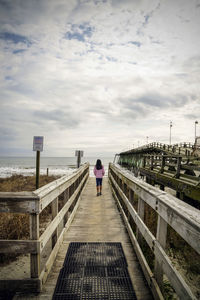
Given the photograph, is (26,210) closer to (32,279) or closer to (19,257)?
(32,279)

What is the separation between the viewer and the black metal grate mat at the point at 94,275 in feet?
7.86

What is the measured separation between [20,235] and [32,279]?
98.3 inches

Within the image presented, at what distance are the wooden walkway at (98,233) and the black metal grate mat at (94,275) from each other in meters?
0.10

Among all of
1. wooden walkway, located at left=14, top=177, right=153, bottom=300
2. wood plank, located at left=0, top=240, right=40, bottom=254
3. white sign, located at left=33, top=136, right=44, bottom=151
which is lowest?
wooden walkway, located at left=14, top=177, right=153, bottom=300

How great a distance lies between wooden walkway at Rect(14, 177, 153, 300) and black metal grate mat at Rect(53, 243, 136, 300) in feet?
0.33

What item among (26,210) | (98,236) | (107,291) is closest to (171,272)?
(107,291)

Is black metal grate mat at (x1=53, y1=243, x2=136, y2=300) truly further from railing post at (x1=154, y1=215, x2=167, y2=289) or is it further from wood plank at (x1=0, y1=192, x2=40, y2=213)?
wood plank at (x1=0, y1=192, x2=40, y2=213)

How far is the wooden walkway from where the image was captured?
252cm

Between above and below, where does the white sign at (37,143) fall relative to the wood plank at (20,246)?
above

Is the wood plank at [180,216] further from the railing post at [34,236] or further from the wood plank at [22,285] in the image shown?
the wood plank at [22,285]

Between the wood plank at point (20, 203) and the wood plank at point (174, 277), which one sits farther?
the wood plank at point (20, 203)

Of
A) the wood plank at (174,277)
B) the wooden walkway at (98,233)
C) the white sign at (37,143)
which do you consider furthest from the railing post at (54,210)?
the white sign at (37,143)

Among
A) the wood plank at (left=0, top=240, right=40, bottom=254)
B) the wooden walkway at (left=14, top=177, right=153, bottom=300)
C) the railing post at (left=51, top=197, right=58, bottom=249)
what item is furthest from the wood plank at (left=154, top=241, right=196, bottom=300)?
the railing post at (left=51, top=197, right=58, bottom=249)

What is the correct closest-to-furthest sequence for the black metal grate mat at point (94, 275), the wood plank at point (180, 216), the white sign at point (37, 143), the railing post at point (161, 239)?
1. the wood plank at point (180, 216)
2. the railing post at point (161, 239)
3. the black metal grate mat at point (94, 275)
4. the white sign at point (37, 143)
